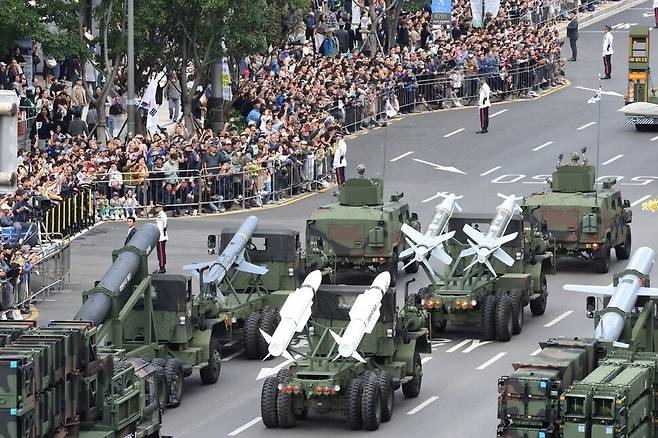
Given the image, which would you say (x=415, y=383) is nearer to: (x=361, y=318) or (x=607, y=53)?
(x=361, y=318)

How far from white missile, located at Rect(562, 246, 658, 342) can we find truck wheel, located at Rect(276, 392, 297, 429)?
5.59 meters

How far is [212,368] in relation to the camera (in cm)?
3984

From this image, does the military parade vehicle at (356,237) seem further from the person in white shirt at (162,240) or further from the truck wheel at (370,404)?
the truck wheel at (370,404)

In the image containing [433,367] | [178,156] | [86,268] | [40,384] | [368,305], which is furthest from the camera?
[178,156]

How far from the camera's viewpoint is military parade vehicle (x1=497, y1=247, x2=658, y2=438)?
3055 cm

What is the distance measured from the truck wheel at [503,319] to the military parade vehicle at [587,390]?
818 centimetres

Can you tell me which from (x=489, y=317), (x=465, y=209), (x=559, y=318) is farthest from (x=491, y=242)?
(x=465, y=209)

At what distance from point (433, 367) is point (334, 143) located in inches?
847

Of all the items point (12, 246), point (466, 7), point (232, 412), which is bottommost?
point (232, 412)

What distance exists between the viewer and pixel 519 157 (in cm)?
6644

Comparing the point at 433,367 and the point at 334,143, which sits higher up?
the point at 334,143

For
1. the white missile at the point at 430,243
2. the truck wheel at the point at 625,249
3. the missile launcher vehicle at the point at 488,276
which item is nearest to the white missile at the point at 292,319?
the missile launcher vehicle at the point at 488,276

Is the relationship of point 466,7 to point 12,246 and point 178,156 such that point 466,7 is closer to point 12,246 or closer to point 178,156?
point 178,156

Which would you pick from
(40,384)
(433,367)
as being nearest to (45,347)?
(40,384)
